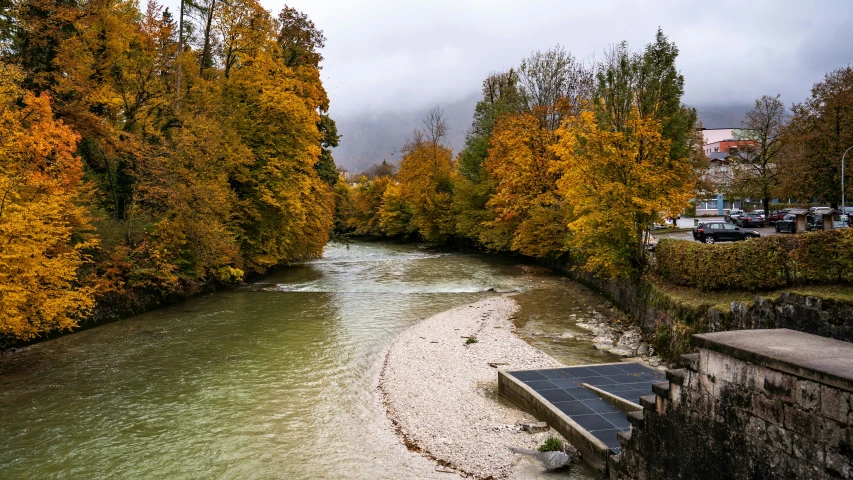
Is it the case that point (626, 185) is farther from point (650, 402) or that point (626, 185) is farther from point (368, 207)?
point (368, 207)

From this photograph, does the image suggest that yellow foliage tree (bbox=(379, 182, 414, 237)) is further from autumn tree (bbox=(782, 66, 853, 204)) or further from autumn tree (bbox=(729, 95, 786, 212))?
autumn tree (bbox=(782, 66, 853, 204))

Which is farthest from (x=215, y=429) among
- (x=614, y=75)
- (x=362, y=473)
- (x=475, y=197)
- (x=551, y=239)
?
(x=475, y=197)

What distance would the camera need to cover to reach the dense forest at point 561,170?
1928 centimetres

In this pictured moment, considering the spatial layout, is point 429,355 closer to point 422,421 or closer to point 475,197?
point 422,421

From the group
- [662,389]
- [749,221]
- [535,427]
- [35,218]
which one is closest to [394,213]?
[749,221]

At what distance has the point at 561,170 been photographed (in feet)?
98.4

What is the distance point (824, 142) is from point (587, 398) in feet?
113

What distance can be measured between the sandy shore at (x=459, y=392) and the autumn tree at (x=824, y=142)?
28.2 metres

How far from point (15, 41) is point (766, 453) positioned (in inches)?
1093

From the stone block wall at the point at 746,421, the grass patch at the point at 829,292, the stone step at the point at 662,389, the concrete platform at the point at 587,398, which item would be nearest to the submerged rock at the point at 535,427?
the concrete platform at the point at 587,398

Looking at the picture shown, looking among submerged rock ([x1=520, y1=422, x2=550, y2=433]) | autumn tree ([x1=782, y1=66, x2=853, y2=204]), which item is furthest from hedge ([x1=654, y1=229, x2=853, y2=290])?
autumn tree ([x1=782, y1=66, x2=853, y2=204])

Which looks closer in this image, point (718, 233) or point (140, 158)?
point (140, 158)

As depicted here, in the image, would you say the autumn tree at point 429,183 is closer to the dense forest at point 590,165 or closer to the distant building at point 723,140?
the dense forest at point 590,165

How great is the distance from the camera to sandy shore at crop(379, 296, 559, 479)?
360 inches
